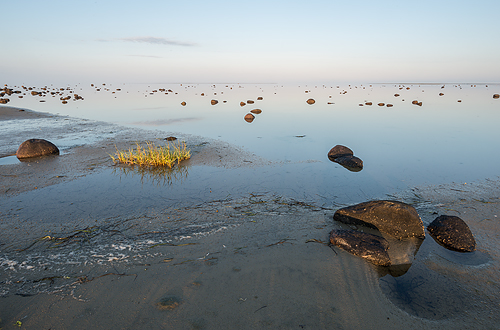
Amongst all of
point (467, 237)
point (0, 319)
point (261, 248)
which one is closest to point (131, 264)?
point (0, 319)

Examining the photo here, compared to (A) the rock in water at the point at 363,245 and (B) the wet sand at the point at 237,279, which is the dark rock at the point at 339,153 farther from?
(A) the rock in water at the point at 363,245

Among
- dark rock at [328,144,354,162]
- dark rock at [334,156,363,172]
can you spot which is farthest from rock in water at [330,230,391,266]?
dark rock at [328,144,354,162]

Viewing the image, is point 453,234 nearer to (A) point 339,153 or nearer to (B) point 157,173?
(A) point 339,153

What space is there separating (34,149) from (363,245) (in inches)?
487

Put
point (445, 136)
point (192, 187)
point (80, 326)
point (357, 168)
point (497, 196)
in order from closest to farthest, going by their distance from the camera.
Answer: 1. point (80, 326)
2. point (497, 196)
3. point (192, 187)
4. point (357, 168)
5. point (445, 136)

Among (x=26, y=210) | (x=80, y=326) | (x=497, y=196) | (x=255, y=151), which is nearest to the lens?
(x=80, y=326)

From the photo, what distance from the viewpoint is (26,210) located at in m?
6.28

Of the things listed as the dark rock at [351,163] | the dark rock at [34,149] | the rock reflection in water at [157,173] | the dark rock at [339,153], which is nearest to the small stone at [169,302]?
the rock reflection in water at [157,173]

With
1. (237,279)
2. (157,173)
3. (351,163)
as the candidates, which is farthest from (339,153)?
(237,279)

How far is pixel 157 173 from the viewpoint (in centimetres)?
917

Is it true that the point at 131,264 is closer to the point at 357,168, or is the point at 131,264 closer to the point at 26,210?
the point at 26,210

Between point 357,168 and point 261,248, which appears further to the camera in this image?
point 357,168

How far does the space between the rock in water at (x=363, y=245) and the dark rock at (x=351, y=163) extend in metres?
5.26

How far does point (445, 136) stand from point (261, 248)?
16.1 meters
